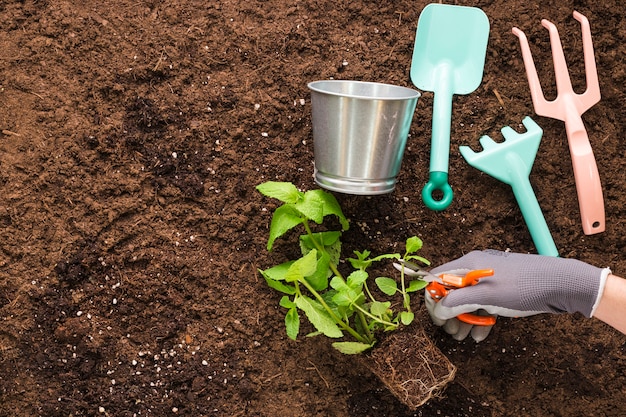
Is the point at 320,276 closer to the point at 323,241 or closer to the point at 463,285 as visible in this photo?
the point at 323,241

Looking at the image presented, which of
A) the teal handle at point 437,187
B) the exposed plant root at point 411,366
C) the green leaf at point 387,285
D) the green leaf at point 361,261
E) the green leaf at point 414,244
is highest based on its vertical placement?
the teal handle at point 437,187

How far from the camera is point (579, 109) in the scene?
1.54 meters

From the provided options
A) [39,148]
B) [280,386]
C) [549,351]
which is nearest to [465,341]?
[549,351]

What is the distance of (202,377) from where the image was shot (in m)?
1.53

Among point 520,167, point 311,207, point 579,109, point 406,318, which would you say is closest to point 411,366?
point 406,318

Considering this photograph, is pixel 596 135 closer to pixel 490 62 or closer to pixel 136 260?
pixel 490 62

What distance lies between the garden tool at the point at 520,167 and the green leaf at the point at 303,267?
0.50 meters

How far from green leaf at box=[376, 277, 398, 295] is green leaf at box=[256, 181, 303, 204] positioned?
27 cm

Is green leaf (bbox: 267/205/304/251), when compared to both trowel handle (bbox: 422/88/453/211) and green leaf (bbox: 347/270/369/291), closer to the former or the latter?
green leaf (bbox: 347/270/369/291)

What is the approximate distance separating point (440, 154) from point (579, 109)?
1.23 feet

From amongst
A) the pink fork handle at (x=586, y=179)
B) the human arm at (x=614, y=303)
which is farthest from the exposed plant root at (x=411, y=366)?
the pink fork handle at (x=586, y=179)

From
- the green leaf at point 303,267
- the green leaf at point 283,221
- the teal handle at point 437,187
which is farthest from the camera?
the teal handle at point 437,187

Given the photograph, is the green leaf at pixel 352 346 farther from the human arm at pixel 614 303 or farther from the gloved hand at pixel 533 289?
the human arm at pixel 614 303

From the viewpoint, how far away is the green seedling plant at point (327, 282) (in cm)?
136
